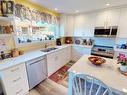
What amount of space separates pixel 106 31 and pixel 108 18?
1.58 ft

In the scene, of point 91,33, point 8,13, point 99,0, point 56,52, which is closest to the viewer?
point 8,13

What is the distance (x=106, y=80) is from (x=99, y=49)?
2.38 meters

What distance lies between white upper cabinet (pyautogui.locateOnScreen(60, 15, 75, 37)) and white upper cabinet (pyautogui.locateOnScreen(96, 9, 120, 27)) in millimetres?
1189

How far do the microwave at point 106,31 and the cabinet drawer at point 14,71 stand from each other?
2.86m

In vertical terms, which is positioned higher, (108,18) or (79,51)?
(108,18)

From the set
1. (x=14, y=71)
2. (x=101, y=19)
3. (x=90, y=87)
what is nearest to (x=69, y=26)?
(x=101, y=19)

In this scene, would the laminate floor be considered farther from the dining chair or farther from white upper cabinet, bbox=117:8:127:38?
white upper cabinet, bbox=117:8:127:38

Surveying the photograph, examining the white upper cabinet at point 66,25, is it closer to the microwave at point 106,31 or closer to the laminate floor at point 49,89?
the microwave at point 106,31

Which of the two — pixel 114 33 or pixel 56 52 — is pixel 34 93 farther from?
pixel 114 33

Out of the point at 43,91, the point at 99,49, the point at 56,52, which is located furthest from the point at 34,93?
the point at 99,49

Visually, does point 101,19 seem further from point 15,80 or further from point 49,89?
point 15,80

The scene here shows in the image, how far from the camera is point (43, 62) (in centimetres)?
235

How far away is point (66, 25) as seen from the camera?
401 cm

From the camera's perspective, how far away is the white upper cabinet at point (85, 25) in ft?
11.5
